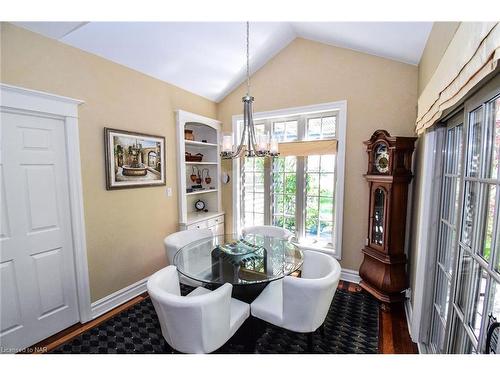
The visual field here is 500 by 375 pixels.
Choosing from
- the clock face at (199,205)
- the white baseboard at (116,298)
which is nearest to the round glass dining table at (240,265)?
the white baseboard at (116,298)

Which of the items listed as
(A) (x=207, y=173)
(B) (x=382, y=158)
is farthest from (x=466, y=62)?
(A) (x=207, y=173)

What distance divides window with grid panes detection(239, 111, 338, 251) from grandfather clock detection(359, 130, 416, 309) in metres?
0.65

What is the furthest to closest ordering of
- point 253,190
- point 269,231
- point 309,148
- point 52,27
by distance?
point 253,190 → point 309,148 → point 269,231 → point 52,27

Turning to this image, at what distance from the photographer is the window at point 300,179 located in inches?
118

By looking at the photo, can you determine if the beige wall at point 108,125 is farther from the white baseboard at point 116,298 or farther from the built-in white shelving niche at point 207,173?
the built-in white shelving niche at point 207,173

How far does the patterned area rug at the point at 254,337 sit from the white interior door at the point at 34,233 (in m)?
0.35

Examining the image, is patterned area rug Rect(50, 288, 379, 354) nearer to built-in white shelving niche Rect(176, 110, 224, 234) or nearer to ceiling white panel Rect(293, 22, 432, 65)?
built-in white shelving niche Rect(176, 110, 224, 234)

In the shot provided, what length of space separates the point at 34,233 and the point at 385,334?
10.7ft

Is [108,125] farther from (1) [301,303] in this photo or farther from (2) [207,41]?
(1) [301,303]

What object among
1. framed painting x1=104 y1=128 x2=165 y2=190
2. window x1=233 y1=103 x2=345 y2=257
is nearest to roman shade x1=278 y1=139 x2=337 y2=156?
window x1=233 y1=103 x2=345 y2=257

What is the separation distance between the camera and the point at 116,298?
7.97ft

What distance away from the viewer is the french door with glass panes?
0.93 meters
